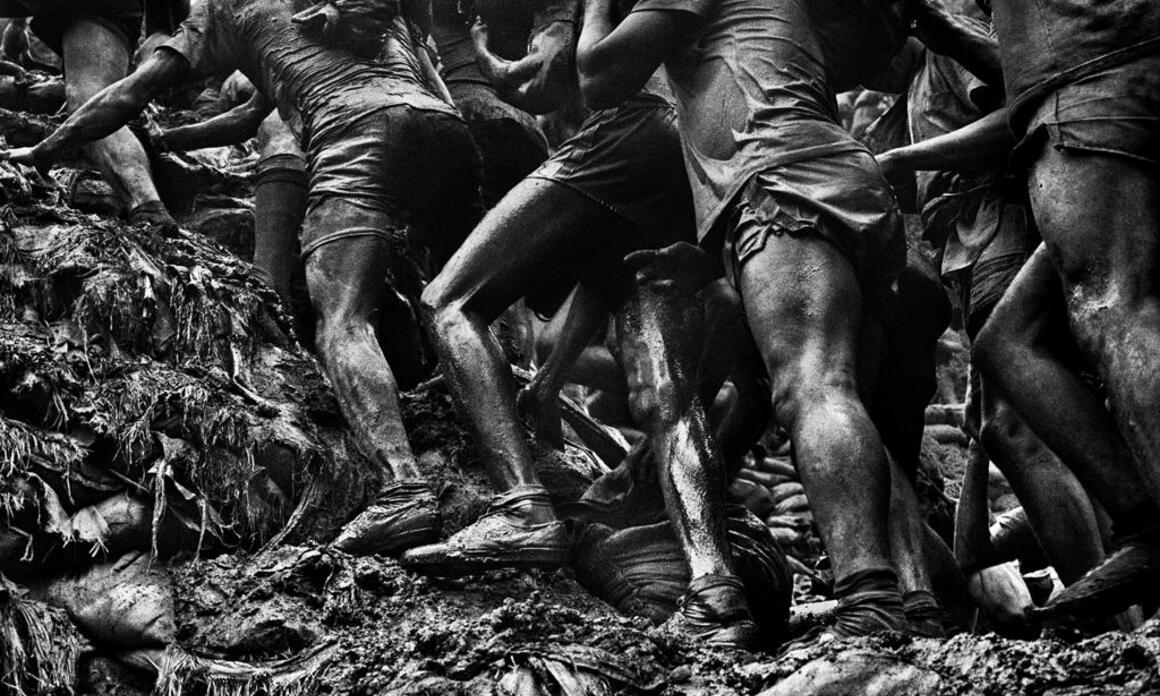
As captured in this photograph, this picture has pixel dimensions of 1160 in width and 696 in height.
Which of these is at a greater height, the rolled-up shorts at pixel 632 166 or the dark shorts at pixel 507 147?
the rolled-up shorts at pixel 632 166

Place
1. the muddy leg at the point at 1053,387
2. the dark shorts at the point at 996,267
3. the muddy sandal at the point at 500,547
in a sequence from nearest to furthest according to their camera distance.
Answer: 1. the muddy leg at the point at 1053,387
2. the muddy sandal at the point at 500,547
3. the dark shorts at the point at 996,267

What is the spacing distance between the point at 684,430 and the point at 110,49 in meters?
4.31

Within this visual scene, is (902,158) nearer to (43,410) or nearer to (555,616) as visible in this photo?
(555,616)

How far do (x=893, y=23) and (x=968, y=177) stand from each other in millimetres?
1096

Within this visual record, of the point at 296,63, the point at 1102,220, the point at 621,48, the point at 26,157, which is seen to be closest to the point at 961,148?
the point at 621,48

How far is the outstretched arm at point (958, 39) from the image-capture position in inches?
280

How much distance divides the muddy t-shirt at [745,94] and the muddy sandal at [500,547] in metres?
1.29

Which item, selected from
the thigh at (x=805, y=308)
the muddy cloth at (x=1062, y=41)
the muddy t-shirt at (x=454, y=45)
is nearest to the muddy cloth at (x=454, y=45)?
the muddy t-shirt at (x=454, y=45)

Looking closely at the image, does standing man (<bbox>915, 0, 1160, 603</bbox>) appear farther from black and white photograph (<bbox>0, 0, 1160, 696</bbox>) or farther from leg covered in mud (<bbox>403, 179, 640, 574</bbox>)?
leg covered in mud (<bbox>403, 179, 640, 574</bbox>)

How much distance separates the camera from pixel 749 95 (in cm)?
666

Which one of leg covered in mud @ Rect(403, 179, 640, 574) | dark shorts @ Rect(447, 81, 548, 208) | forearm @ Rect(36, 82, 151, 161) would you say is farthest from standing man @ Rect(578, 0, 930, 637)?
forearm @ Rect(36, 82, 151, 161)

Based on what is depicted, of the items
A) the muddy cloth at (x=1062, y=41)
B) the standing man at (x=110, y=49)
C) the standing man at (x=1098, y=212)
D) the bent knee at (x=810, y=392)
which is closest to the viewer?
the standing man at (x=1098, y=212)

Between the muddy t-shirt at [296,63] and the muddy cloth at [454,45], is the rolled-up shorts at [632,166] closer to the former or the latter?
the muddy t-shirt at [296,63]

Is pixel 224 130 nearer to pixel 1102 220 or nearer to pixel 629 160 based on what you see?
pixel 629 160
